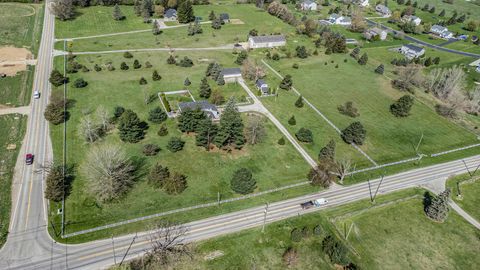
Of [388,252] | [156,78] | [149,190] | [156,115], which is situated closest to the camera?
[388,252]

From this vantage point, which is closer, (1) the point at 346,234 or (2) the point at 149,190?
(1) the point at 346,234

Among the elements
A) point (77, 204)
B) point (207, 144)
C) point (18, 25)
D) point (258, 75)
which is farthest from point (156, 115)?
point (18, 25)

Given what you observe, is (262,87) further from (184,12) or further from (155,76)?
(184,12)

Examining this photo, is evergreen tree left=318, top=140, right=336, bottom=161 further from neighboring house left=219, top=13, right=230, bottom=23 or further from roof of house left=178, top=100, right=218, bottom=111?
neighboring house left=219, top=13, right=230, bottom=23

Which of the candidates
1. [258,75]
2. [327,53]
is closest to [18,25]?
[258,75]

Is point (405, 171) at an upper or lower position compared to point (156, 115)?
lower

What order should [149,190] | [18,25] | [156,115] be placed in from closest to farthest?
[149,190]
[156,115]
[18,25]

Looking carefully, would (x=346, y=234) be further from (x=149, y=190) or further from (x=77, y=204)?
(x=77, y=204)
